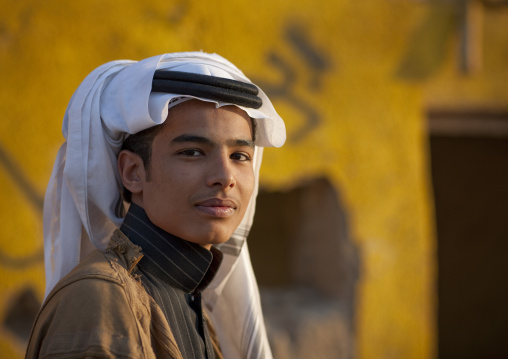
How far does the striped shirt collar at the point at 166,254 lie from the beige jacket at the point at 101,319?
0.12 meters

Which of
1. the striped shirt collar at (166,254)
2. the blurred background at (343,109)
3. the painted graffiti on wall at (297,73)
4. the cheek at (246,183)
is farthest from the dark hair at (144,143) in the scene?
the painted graffiti on wall at (297,73)

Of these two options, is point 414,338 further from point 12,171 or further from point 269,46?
point 12,171

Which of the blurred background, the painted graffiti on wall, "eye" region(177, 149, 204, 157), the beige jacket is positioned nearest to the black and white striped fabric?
the beige jacket

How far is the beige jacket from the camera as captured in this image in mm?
1400

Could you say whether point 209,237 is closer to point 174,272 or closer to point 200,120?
point 174,272

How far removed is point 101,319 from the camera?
1440 mm

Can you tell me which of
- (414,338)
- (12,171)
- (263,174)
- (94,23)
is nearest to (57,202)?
(12,171)

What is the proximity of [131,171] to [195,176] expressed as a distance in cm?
24

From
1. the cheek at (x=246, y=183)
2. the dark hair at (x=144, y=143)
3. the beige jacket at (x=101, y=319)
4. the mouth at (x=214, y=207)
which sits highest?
the dark hair at (x=144, y=143)

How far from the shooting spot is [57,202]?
6.49 feet

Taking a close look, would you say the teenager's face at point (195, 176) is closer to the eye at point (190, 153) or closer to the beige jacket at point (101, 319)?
the eye at point (190, 153)

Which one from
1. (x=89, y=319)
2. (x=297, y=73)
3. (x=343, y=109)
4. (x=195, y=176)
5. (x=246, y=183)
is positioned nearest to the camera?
(x=89, y=319)

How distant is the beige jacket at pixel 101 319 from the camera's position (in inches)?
55.1

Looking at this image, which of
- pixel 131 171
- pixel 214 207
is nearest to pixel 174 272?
pixel 214 207
